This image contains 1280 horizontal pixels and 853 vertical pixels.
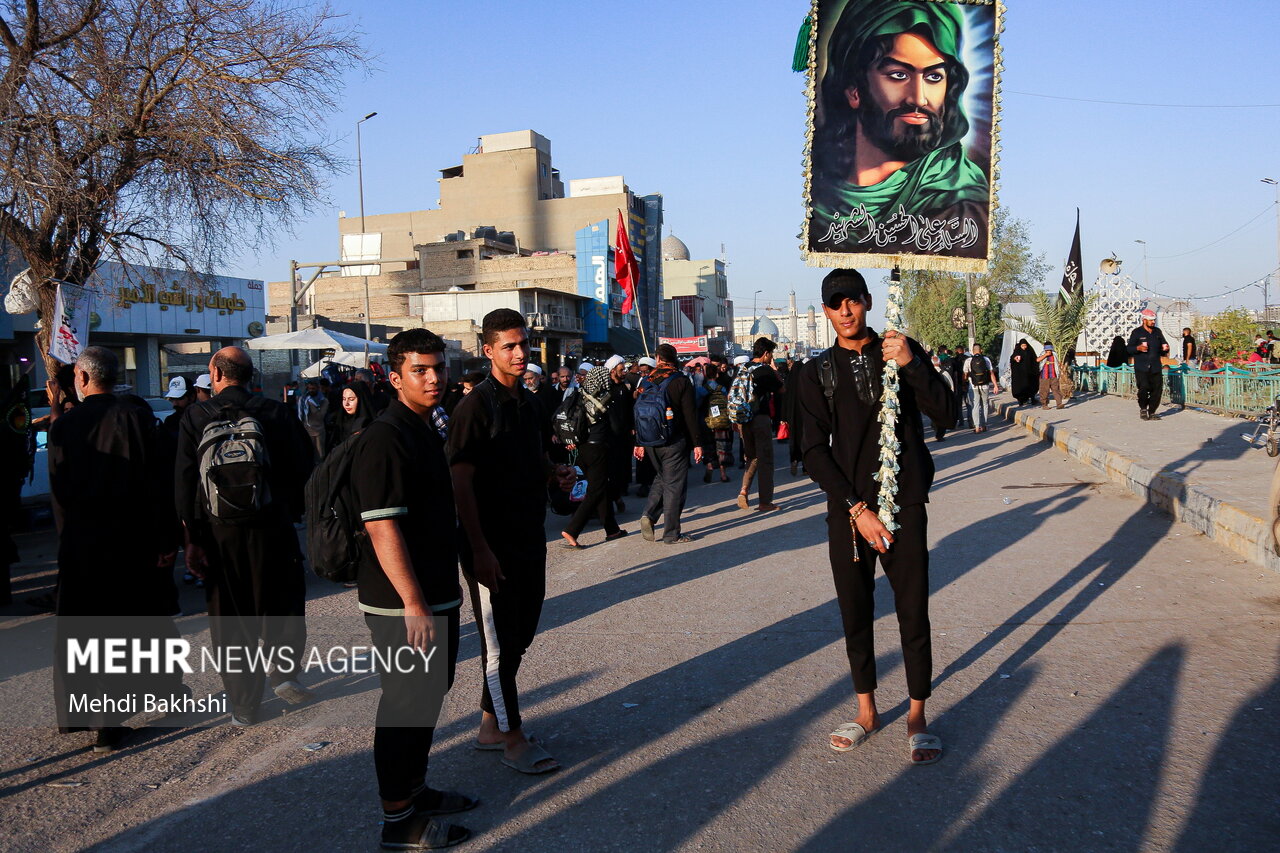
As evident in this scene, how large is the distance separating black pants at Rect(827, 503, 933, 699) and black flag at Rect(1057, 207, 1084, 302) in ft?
88.5

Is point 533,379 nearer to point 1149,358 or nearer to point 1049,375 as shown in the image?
point 1149,358

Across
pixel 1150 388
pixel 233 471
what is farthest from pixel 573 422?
pixel 1150 388

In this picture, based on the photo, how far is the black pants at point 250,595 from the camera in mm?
5023

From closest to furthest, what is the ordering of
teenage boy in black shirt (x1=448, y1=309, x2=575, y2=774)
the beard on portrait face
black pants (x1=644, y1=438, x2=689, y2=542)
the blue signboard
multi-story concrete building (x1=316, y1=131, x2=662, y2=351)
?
teenage boy in black shirt (x1=448, y1=309, x2=575, y2=774)
the beard on portrait face
black pants (x1=644, y1=438, x2=689, y2=542)
the blue signboard
multi-story concrete building (x1=316, y1=131, x2=662, y2=351)

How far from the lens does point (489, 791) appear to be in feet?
13.0

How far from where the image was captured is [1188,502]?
365 inches

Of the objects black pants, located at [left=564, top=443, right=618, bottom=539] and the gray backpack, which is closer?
the gray backpack

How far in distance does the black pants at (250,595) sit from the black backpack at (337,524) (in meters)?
1.78

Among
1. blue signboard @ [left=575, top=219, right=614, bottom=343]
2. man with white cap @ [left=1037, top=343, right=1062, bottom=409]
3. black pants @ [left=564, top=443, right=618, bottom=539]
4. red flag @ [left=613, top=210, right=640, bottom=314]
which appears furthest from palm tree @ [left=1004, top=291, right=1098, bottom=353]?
blue signboard @ [left=575, top=219, right=614, bottom=343]

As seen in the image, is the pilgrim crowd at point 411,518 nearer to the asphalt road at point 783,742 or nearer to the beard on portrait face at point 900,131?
the asphalt road at point 783,742

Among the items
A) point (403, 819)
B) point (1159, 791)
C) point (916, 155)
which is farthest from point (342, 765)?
point (916, 155)

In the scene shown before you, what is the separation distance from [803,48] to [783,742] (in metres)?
5.65

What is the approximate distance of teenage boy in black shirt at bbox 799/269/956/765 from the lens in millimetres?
4152

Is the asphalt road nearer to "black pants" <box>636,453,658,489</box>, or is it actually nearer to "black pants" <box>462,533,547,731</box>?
"black pants" <box>462,533,547,731</box>
